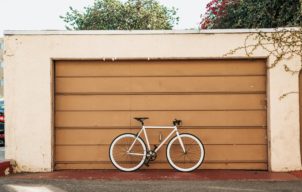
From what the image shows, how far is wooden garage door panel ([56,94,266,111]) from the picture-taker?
368 inches

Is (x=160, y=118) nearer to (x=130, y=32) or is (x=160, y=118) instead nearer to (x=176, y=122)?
(x=176, y=122)

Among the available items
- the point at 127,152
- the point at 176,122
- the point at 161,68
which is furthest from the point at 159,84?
the point at 127,152

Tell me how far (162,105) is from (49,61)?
2213 mm

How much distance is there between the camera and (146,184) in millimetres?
7648

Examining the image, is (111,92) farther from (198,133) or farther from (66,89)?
(198,133)

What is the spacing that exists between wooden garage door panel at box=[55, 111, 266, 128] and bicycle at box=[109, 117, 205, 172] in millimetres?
222

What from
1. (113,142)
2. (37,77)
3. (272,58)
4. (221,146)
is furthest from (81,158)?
(272,58)

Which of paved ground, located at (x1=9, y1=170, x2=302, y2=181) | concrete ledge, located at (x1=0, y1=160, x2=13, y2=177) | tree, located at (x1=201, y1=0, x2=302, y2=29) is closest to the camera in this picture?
paved ground, located at (x1=9, y1=170, x2=302, y2=181)

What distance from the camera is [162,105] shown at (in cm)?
937

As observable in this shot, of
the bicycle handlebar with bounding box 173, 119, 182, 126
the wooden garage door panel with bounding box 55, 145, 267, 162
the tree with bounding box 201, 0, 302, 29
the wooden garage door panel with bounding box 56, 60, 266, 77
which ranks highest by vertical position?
the tree with bounding box 201, 0, 302, 29

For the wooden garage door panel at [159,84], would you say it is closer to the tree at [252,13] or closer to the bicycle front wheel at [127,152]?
the bicycle front wheel at [127,152]

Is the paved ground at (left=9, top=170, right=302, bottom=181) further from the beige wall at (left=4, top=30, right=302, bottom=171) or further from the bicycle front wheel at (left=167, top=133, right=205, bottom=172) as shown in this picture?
the beige wall at (left=4, top=30, right=302, bottom=171)

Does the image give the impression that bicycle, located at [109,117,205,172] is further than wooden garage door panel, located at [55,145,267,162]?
No

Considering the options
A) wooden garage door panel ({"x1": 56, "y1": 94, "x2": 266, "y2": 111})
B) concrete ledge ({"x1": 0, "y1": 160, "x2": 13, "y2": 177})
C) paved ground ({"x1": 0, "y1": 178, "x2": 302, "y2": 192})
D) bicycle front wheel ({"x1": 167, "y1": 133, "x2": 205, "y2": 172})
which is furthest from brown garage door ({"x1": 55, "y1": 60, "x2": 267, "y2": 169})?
Answer: paved ground ({"x1": 0, "y1": 178, "x2": 302, "y2": 192})
